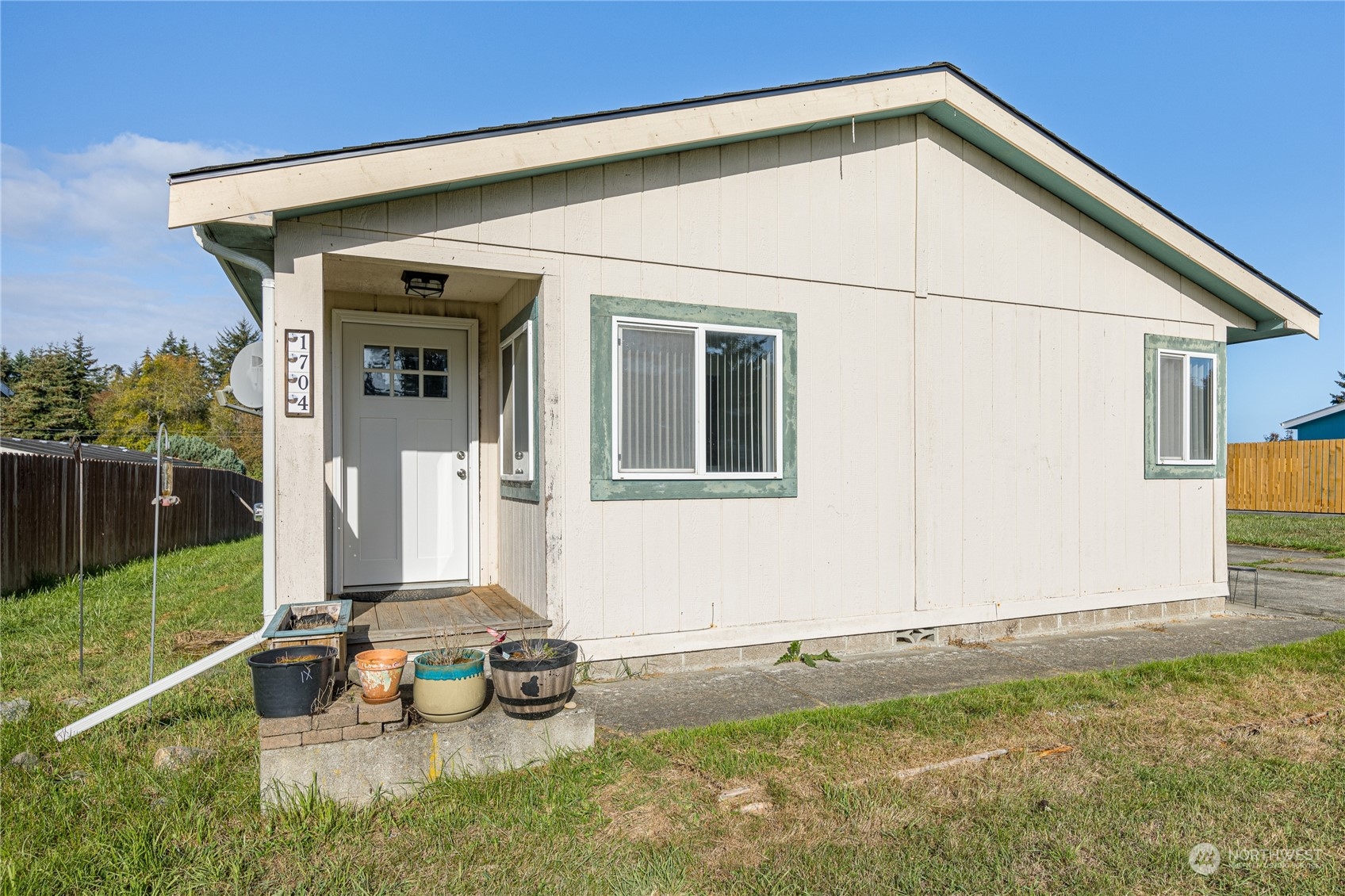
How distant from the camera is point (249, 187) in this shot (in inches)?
160

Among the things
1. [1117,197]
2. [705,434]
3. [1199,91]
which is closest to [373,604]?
[705,434]

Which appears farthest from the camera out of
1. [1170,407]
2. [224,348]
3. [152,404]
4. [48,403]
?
[224,348]

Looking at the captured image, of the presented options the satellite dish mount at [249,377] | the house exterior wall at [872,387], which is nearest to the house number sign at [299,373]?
the satellite dish mount at [249,377]

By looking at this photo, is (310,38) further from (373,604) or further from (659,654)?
(659,654)

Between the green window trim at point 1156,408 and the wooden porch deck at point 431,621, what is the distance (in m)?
5.74

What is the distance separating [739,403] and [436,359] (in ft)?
8.68

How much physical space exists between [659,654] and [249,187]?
3638 mm

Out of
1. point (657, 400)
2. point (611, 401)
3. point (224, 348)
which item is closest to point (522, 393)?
point (611, 401)

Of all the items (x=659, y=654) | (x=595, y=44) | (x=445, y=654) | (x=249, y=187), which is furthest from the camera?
(x=595, y=44)

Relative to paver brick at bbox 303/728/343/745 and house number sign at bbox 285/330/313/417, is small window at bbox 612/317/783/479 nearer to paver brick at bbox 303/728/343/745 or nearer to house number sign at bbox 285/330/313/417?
house number sign at bbox 285/330/313/417

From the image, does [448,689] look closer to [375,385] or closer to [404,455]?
[404,455]

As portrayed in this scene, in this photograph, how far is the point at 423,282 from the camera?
5.55 meters

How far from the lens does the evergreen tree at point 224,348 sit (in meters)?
50.2

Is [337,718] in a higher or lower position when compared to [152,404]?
lower
